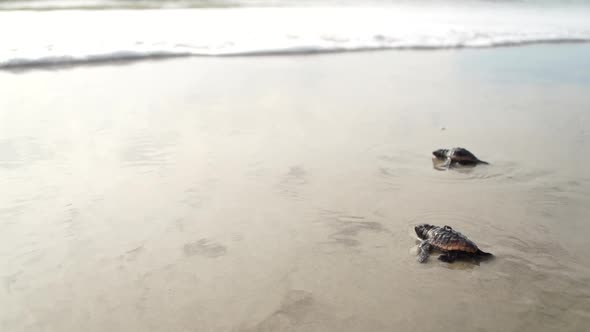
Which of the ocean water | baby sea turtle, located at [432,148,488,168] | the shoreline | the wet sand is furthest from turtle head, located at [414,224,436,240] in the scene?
the ocean water

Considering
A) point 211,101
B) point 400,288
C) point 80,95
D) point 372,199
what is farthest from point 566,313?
point 80,95

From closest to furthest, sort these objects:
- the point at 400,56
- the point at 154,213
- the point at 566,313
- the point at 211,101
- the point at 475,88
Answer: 1. the point at 566,313
2. the point at 154,213
3. the point at 211,101
4. the point at 475,88
5. the point at 400,56

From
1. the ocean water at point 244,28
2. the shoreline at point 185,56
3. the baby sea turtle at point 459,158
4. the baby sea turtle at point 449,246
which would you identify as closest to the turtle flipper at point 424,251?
the baby sea turtle at point 449,246

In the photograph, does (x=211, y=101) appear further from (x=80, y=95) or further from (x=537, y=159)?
(x=537, y=159)

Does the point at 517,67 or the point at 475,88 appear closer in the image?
the point at 475,88

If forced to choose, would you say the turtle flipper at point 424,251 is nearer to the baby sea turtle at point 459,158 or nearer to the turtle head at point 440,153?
the baby sea turtle at point 459,158

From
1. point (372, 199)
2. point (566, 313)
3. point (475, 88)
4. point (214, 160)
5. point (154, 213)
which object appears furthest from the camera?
point (475, 88)
